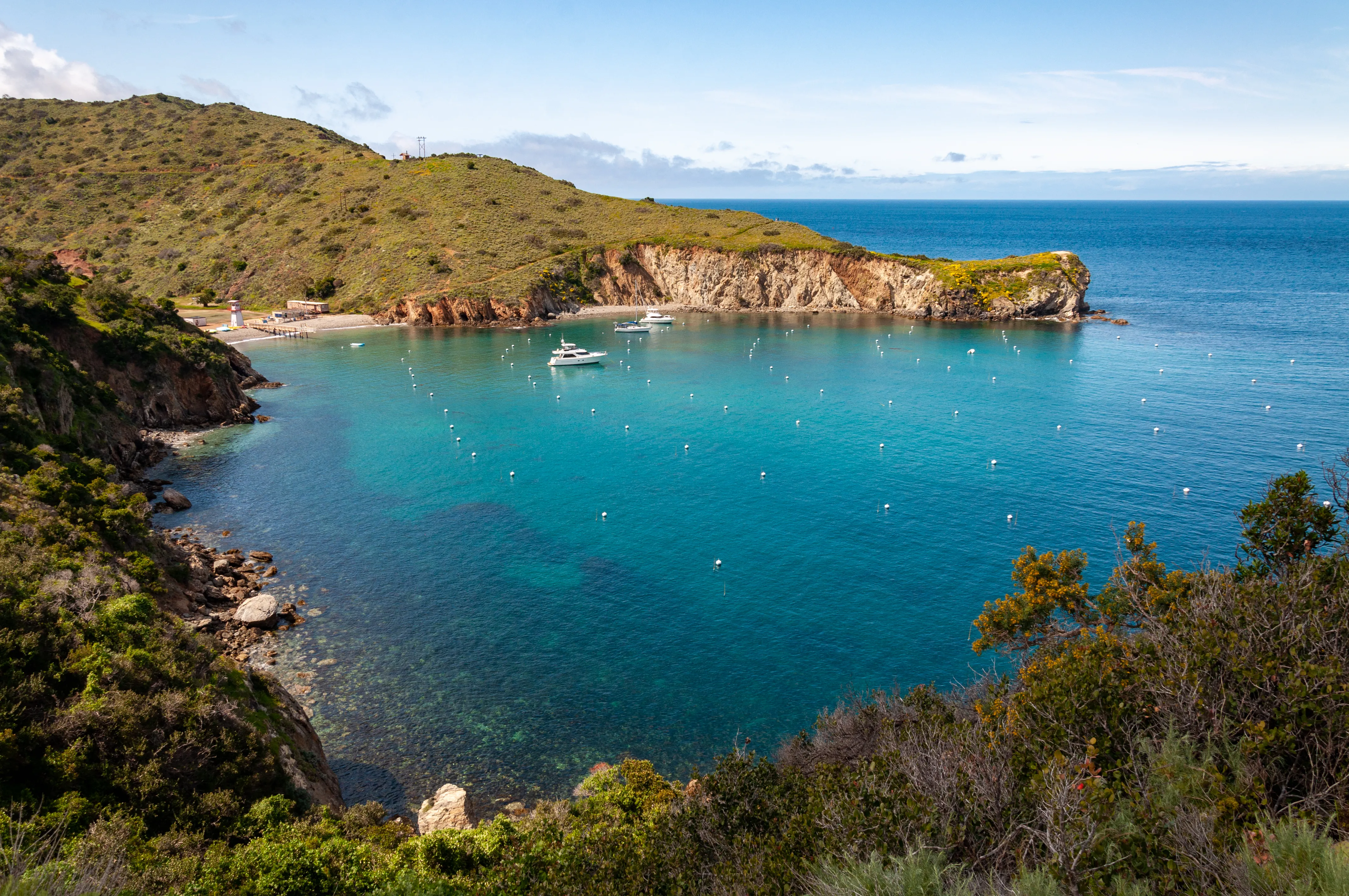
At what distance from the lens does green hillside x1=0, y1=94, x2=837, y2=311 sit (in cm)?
11781

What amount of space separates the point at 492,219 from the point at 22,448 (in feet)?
348

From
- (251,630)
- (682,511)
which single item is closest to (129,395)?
(251,630)

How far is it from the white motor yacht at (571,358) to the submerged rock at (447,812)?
2576 inches

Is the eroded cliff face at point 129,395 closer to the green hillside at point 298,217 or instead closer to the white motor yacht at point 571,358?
the white motor yacht at point 571,358

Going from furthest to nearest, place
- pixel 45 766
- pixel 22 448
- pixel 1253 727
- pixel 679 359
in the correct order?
pixel 679 359, pixel 22 448, pixel 45 766, pixel 1253 727

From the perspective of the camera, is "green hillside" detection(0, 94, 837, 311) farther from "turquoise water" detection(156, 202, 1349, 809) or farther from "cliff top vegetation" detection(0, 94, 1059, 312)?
"turquoise water" detection(156, 202, 1349, 809)

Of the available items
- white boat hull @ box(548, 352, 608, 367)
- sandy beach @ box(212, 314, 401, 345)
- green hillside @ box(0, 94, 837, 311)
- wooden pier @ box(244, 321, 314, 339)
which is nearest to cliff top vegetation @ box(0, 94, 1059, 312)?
green hillside @ box(0, 94, 837, 311)

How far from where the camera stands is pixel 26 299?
48719 mm

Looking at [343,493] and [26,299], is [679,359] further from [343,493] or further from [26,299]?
[26,299]

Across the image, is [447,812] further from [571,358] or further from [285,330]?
[285,330]

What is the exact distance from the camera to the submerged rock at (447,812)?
69.6 ft

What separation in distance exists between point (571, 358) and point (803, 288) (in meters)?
52.6

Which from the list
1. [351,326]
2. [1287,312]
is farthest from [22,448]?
[1287,312]

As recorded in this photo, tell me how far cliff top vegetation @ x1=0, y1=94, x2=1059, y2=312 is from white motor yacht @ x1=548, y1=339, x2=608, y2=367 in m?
30.9
